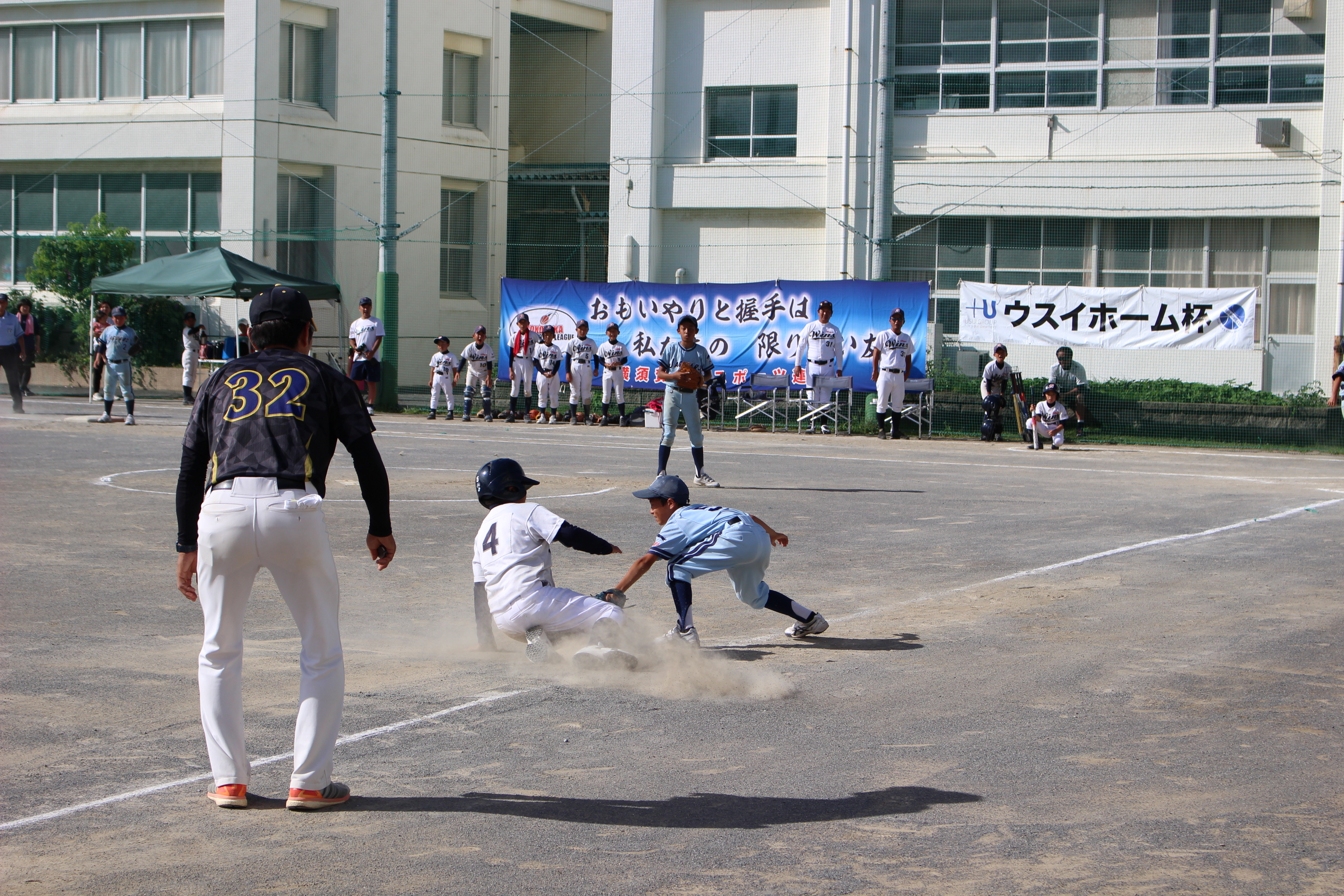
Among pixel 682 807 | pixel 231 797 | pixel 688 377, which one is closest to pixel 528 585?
pixel 682 807

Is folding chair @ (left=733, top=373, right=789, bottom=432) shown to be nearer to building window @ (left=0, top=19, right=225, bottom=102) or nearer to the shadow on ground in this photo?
building window @ (left=0, top=19, right=225, bottom=102)

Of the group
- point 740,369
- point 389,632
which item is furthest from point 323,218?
point 389,632

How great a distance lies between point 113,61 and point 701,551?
1294 inches

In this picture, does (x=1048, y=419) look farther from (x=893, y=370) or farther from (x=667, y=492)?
(x=667, y=492)

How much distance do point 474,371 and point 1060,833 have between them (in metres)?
24.3

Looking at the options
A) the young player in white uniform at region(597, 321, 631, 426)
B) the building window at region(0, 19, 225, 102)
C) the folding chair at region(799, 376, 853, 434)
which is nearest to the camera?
the folding chair at region(799, 376, 853, 434)

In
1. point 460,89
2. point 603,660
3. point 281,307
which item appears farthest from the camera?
point 460,89

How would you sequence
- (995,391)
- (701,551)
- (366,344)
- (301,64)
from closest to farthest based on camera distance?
(701,551)
(995,391)
(366,344)
(301,64)

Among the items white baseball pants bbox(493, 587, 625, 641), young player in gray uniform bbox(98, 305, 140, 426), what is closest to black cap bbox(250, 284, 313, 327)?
white baseball pants bbox(493, 587, 625, 641)

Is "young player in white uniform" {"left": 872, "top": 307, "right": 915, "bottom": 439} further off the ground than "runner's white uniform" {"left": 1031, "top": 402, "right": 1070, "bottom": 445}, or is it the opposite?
"young player in white uniform" {"left": 872, "top": 307, "right": 915, "bottom": 439}

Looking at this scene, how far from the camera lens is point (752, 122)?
32406 mm

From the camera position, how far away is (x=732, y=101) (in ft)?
107

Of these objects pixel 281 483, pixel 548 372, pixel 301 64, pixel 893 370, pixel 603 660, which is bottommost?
pixel 603 660

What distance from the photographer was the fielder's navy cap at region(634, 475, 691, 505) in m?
8.23
